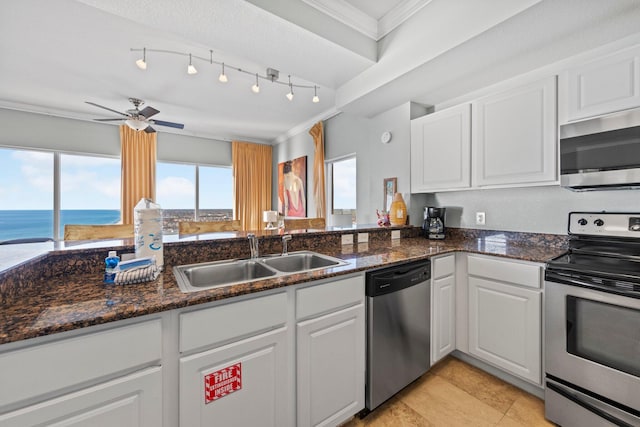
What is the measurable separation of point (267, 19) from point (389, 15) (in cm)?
104

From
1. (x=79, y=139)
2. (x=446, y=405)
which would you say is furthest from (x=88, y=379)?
(x=79, y=139)

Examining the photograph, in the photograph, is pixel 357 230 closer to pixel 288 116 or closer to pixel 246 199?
pixel 288 116

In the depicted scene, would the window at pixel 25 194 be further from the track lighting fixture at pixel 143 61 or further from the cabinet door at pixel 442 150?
the cabinet door at pixel 442 150

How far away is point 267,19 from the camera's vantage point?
1.62m

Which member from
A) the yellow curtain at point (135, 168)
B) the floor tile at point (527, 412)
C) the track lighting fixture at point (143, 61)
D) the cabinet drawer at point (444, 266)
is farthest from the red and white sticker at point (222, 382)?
the yellow curtain at point (135, 168)

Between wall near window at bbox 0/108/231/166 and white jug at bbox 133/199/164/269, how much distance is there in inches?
173

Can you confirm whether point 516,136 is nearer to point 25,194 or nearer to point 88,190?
point 88,190


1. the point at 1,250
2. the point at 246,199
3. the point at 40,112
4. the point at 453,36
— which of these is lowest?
the point at 1,250

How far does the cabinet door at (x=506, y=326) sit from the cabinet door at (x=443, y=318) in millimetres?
117

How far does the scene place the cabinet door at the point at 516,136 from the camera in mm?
1759

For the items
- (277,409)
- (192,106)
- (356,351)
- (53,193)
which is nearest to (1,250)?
(277,409)

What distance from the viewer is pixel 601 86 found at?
153 centimetres

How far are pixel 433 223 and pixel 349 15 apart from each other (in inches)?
75.0

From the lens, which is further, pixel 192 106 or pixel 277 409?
pixel 192 106
